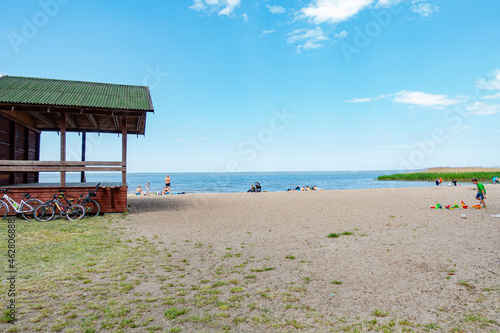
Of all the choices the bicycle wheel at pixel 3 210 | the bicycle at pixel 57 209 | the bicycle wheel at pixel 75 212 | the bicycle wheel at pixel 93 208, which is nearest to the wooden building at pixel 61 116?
the bicycle wheel at pixel 93 208

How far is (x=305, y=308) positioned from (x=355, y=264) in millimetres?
2445

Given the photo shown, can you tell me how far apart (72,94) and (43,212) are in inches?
225

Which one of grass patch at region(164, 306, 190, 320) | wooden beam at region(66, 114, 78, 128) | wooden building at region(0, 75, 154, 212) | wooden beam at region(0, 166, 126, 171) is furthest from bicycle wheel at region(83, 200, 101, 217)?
grass patch at region(164, 306, 190, 320)

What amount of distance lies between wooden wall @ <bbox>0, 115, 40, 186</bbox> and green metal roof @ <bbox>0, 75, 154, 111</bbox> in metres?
1.89

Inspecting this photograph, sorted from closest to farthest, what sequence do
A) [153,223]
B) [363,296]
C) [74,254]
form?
[363,296] < [74,254] < [153,223]

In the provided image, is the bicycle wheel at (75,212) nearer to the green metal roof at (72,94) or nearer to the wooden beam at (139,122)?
the green metal roof at (72,94)

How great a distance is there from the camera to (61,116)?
42.6ft

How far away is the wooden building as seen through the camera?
12539mm

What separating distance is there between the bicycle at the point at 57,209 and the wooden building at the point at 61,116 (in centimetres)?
84

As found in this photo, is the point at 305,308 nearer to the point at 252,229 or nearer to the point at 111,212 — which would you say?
the point at 252,229

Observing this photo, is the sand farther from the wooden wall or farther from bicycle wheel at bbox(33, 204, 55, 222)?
the wooden wall

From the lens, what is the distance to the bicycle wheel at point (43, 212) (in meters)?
11.5

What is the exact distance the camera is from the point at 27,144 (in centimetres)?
1666

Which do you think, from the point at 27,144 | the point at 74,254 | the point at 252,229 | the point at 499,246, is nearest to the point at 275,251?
the point at 252,229
